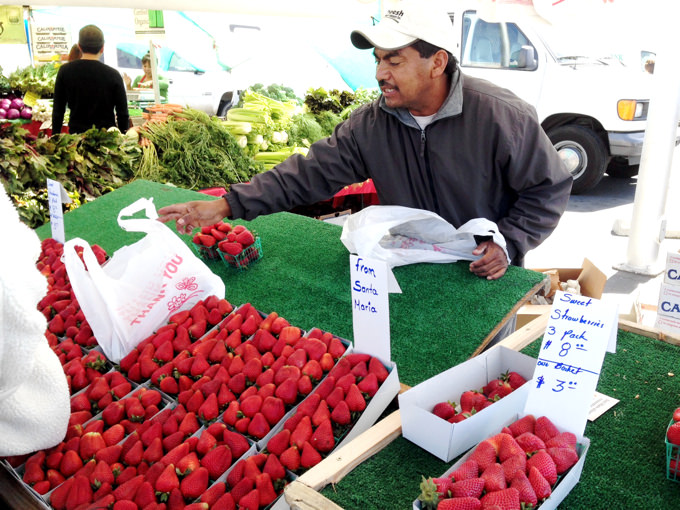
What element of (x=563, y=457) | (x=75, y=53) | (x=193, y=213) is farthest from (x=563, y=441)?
(x=75, y=53)

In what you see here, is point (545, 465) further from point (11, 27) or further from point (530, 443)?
point (11, 27)

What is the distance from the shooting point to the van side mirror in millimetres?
6711

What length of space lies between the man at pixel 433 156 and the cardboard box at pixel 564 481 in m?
0.97

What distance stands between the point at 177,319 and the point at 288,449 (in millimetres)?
692

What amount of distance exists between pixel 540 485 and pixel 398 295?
1030mm

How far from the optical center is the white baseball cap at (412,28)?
1.92 metres

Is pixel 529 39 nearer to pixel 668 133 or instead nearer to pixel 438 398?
pixel 668 133

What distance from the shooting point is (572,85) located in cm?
664

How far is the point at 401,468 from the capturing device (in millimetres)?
1153

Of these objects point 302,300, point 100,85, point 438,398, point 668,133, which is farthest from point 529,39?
point 438,398

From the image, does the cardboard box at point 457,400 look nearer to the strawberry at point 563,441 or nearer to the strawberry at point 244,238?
the strawberry at point 563,441

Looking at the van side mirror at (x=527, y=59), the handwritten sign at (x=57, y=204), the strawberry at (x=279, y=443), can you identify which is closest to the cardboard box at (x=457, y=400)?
the strawberry at (x=279, y=443)

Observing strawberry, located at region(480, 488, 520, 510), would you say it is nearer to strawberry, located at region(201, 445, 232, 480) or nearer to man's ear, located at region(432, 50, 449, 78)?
strawberry, located at region(201, 445, 232, 480)

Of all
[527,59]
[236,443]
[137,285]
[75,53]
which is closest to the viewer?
[236,443]
